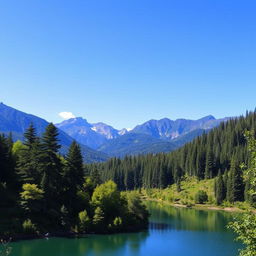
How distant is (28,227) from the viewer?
7600cm

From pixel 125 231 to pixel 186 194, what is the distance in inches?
3720

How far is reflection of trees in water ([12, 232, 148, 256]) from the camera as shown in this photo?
6722cm

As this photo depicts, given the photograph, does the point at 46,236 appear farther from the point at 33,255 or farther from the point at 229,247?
the point at 229,247

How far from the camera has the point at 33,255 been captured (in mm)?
64562

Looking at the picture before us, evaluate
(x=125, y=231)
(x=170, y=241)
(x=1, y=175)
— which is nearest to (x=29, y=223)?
(x=1, y=175)

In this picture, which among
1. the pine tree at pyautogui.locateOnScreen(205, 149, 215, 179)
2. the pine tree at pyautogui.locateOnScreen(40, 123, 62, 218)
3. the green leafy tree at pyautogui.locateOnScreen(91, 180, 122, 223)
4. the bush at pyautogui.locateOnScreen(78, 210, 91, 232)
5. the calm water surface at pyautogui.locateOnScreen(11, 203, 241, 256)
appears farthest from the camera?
the pine tree at pyautogui.locateOnScreen(205, 149, 215, 179)

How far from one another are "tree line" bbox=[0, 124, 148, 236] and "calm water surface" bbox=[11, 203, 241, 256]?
4646 millimetres

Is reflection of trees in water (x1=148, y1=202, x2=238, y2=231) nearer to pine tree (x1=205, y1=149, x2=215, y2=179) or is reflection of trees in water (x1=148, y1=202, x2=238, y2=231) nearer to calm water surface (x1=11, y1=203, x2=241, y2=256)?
calm water surface (x1=11, y1=203, x2=241, y2=256)

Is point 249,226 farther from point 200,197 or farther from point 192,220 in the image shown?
point 200,197

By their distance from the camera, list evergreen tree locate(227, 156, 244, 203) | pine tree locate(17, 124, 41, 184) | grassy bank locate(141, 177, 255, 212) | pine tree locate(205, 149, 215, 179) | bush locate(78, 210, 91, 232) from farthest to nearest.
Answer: pine tree locate(205, 149, 215, 179)
grassy bank locate(141, 177, 255, 212)
evergreen tree locate(227, 156, 244, 203)
pine tree locate(17, 124, 41, 184)
bush locate(78, 210, 91, 232)

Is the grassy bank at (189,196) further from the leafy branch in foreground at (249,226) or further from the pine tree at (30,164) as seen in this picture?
the leafy branch in foreground at (249,226)

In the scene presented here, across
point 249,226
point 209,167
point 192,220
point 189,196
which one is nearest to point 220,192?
point 189,196

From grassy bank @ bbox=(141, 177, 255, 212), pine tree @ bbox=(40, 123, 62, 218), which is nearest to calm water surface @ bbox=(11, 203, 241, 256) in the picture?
pine tree @ bbox=(40, 123, 62, 218)

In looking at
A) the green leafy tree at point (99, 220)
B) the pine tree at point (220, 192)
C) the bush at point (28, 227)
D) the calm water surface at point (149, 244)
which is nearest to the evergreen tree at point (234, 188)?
the pine tree at point (220, 192)
